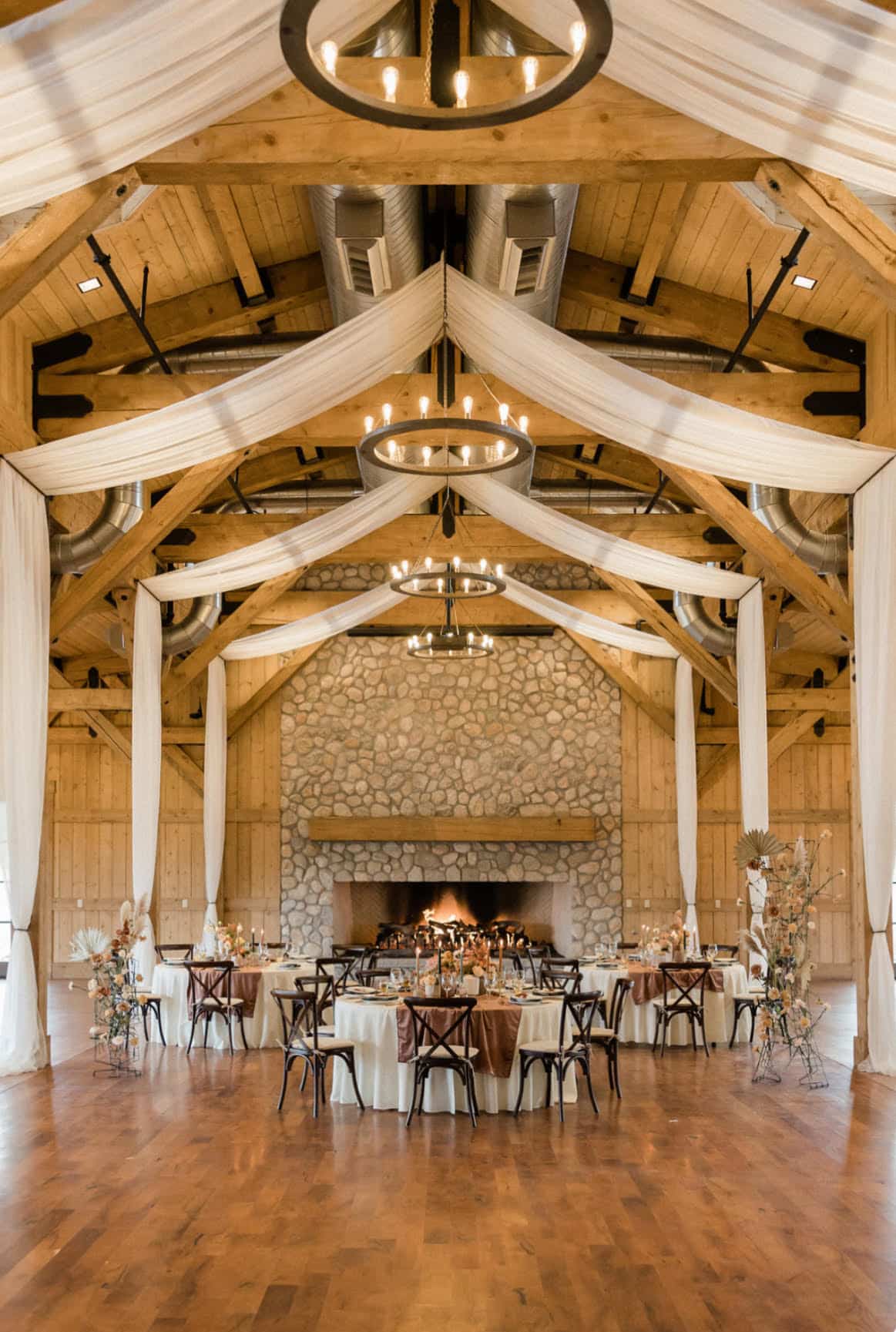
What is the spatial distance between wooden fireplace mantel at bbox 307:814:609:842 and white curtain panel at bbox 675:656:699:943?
1.23m

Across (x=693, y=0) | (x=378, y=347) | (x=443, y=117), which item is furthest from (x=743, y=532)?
(x=443, y=117)

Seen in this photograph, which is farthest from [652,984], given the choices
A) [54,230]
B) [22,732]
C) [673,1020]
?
[54,230]

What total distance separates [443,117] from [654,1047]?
8.54m

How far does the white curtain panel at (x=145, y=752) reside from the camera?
11.2 m

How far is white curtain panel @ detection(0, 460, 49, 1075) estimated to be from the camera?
8.31 m

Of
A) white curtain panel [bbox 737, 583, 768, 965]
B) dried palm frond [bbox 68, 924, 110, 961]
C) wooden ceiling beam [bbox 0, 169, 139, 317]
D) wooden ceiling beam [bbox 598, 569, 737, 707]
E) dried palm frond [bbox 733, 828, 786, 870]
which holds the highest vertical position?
wooden ceiling beam [bbox 0, 169, 139, 317]

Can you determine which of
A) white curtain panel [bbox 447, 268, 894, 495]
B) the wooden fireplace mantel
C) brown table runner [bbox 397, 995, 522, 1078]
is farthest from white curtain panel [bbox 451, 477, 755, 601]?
the wooden fireplace mantel

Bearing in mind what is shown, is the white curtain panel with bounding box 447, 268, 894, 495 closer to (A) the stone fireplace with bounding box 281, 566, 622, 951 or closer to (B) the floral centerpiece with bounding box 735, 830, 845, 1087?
(B) the floral centerpiece with bounding box 735, 830, 845, 1087

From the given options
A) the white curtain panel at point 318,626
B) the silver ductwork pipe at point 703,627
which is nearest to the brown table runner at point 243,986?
the white curtain panel at point 318,626

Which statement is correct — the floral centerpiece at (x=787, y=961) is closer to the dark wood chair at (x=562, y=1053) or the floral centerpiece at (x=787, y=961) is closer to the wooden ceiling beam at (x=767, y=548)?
the dark wood chair at (x=562, y=1053)

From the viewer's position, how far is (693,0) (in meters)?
4.17

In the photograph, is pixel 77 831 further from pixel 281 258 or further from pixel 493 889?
pixel 281 258

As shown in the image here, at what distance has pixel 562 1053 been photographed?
7664 mm

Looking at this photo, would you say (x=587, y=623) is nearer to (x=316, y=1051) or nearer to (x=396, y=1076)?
(x=396, y=1076)
